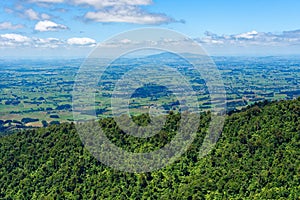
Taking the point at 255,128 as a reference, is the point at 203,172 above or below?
below

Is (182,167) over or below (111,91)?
below

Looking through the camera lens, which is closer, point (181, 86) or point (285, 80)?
point (181, 86)

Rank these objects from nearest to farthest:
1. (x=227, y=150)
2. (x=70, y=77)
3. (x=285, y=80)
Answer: (x=227, y=150) → (x=285, y=80) → (x=70, y=77)

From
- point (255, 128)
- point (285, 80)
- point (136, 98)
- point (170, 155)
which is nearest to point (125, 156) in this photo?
point (170, 155)

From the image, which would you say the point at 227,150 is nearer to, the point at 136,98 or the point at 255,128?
the point at 255,128

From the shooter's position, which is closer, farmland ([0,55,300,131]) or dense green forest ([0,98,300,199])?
dense green forest ([0,98,300,199])

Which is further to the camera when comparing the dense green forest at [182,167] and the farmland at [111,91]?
the farmland at [111,91]

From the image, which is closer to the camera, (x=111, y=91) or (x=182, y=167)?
(x=182, y=167)

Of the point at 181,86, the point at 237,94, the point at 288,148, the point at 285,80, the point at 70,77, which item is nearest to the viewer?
the point at 288,148
